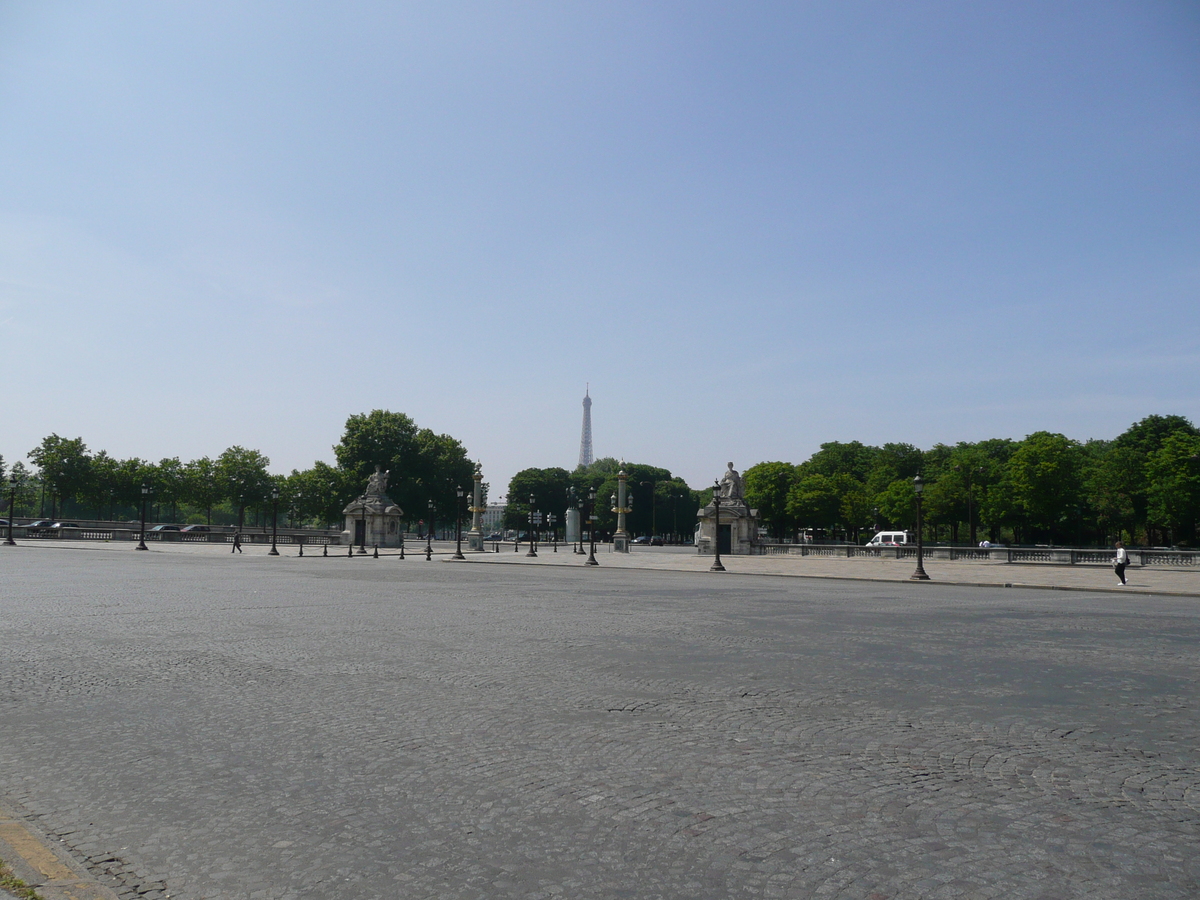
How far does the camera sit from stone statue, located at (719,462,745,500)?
6862 centimetres

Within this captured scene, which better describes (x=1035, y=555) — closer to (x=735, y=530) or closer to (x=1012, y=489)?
(x=735, y=530)

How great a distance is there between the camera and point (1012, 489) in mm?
79625

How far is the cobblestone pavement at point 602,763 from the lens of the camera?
4137 millimetres

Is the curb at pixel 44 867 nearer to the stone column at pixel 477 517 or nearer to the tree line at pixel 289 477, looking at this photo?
the stone column at pixel 477 517

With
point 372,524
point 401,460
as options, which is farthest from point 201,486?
point 372,524

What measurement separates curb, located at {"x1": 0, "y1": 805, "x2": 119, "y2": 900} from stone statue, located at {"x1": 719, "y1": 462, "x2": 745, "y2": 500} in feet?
214

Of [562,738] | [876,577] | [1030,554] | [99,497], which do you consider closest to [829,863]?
[562,738]

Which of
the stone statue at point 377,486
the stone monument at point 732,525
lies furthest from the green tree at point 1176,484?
the stone statue at point 377,486

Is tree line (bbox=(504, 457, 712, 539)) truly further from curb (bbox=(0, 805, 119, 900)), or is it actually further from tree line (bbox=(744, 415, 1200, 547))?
curb (bbox=(0, 805, 119, 900))

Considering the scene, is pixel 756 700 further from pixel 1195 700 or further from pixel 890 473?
pixel 890 473

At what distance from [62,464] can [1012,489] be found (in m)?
98.6

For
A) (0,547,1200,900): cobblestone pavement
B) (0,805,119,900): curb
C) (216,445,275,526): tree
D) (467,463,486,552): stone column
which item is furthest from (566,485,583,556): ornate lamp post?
(0,805,119,900): curb

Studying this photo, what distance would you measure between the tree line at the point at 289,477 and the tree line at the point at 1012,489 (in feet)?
135

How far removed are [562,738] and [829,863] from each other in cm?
278
